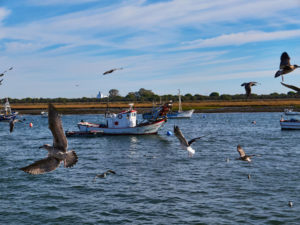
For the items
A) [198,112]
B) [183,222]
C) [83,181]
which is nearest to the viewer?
[183,222]

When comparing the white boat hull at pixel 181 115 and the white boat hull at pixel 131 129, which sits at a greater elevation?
the white boat hull at pixel 181 115

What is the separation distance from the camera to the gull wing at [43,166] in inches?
261

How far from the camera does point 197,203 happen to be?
17.3m

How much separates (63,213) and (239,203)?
8273mm

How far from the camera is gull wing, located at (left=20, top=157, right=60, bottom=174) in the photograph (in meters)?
6.63

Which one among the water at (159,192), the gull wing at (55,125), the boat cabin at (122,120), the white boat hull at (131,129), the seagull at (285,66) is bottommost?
the water at (159,192)

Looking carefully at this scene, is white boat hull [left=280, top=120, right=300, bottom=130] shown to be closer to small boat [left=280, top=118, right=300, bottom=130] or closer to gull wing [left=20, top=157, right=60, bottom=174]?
small boat [left=280, top=118, right=300, bottom=130]

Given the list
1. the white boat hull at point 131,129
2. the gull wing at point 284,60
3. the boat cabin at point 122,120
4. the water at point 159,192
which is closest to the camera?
the gull wing at point 284,60

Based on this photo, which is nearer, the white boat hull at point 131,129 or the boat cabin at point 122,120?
the boat cabin at point 122,120

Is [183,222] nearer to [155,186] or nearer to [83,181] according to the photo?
[155,186]

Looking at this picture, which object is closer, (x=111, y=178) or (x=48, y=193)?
(x=48, y=193)

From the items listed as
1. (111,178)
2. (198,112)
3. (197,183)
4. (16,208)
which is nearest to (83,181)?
(111,178)

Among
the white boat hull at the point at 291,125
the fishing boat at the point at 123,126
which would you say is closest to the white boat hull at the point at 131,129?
the fishing boat at the point at 123,126

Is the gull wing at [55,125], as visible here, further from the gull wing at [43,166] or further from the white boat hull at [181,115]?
the white boat hull at [181,115]
